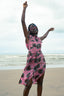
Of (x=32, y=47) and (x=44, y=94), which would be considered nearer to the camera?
(x=32, y=47)

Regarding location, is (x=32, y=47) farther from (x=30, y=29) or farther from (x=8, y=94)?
(x=8, y=94)

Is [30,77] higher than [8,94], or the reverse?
[30,77]

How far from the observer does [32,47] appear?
9.75ft

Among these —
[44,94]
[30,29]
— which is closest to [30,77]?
[30,29]

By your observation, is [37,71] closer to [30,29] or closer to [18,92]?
[30,29]

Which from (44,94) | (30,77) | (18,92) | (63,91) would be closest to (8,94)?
(18,92)

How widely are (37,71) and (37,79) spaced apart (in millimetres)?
155

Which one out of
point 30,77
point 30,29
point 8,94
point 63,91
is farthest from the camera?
point 63,91

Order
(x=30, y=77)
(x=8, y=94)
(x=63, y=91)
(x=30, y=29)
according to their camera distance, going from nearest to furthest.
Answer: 1. (x=30, y=77)
2. (x=30, y=29)
3. (x=8, y=94)
4. (x=63, y=91)

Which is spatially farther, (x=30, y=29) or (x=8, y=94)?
(x=8, y=94)

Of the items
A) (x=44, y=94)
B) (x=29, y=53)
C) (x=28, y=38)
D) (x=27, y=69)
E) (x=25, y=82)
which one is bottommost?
(x=44, y=94)

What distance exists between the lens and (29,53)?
9.76 feet

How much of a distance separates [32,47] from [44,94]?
198 centimetres

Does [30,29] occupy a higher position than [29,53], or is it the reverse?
[30,29]
